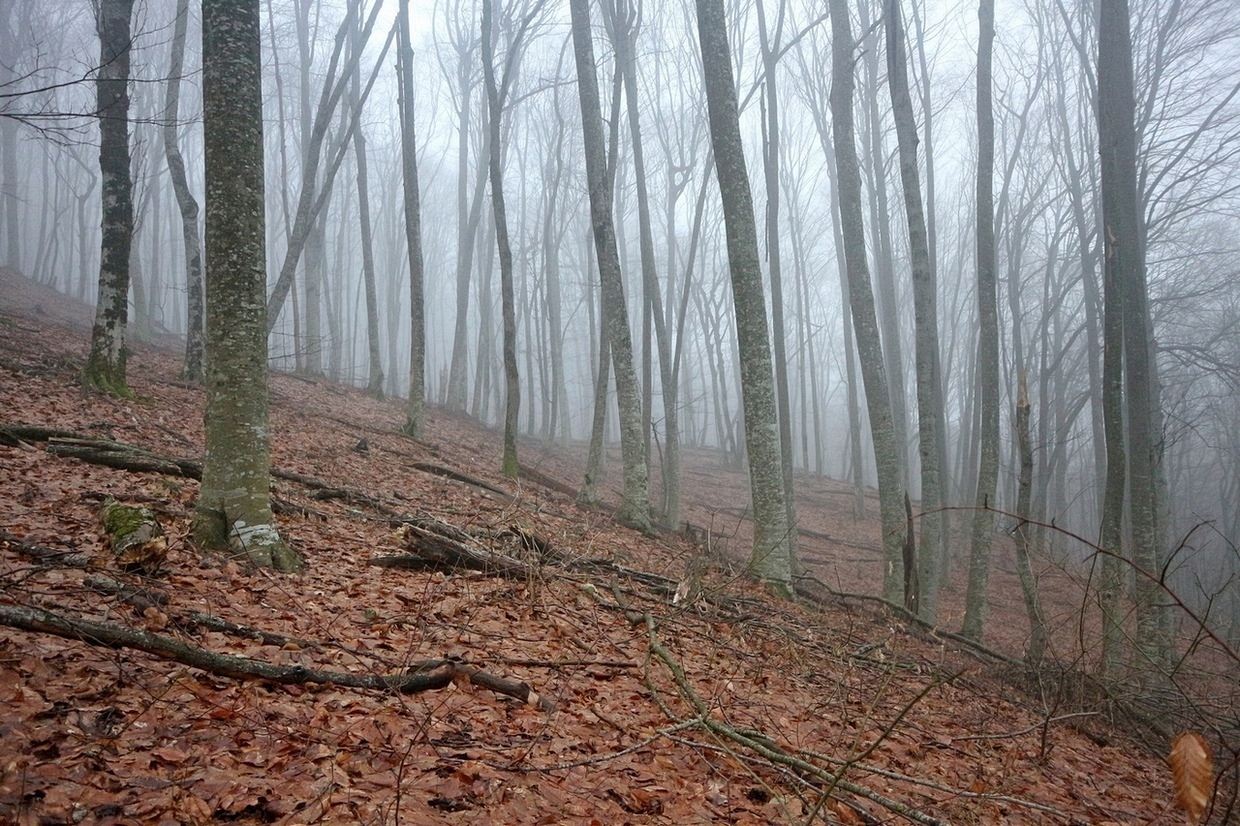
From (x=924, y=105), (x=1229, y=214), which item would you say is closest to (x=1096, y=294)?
(x=1229, y=214)

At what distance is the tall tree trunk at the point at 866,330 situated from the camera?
9.21m

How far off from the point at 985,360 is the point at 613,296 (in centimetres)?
559

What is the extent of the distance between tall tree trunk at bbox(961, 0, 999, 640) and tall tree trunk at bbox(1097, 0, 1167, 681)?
1496 mm

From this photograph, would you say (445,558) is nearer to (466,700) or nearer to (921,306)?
(466,700)

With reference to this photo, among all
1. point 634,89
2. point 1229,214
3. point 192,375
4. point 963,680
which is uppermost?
point 634,89

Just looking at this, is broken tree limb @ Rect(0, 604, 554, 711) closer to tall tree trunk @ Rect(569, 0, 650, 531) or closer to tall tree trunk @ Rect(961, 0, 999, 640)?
tall tree trunk @ Rect(569, 0, 650, 531)

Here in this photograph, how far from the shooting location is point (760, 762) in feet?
11.0

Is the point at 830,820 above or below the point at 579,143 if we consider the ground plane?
below

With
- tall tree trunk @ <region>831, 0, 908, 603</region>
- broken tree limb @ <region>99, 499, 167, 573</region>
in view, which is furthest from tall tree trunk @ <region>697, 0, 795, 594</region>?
broken tree limb @ <region>99, 499, 167, 573</region>

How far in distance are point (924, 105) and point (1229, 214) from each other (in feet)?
24.1

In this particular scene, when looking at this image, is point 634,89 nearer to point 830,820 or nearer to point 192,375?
point 192,375

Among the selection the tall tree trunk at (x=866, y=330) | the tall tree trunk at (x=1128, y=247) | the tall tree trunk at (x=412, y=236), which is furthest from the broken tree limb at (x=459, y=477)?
the tall tree trunk at (x=1128, y=247)

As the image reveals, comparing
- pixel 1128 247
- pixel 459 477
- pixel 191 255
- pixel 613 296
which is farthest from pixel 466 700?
pixel 191 255

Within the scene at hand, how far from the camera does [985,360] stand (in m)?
9.79
